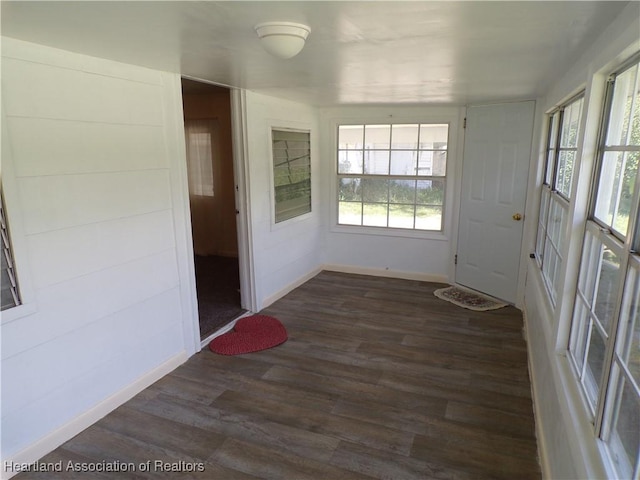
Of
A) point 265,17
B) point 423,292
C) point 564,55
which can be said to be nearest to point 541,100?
point 564,55

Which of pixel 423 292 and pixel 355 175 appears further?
pixel 355 175

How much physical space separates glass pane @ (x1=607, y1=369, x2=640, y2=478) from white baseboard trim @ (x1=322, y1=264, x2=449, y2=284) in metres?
3.71

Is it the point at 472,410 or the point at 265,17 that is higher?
the point at 265,17

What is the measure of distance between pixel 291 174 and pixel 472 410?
3008 mm

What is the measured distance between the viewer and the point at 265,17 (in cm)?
160

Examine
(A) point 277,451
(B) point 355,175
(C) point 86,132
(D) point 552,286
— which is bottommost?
(A) point 277,451

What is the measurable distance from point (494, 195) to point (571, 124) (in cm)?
163

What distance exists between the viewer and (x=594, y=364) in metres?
1.75

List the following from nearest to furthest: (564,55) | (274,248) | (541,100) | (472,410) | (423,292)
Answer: (564,55)
(472,410)
(541,100)
(274,248)
(423,292)

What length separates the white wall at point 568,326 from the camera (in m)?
1.45

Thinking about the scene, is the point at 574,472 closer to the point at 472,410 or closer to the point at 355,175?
the point at 472,410

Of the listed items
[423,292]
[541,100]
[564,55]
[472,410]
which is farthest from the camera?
[423,292]

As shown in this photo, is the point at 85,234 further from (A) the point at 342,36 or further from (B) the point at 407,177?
(B) the point at 407,177

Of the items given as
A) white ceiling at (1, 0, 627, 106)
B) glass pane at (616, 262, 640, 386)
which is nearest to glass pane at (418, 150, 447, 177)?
white ceiling at (1, 0, 627, 106)
